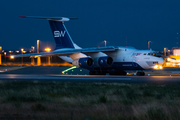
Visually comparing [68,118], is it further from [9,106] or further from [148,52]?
[148,52]

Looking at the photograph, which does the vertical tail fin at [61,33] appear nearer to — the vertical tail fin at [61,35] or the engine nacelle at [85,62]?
the vertical tail fin at [61,35]

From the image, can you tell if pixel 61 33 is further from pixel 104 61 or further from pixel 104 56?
pixel 104 61

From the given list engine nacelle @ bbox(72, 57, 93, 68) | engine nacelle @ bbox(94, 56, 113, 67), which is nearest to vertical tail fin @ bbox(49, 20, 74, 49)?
engine nacelle @ bbox(72, 57, 93, 68)

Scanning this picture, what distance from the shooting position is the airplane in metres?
27.4

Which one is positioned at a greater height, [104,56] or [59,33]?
[59,33]

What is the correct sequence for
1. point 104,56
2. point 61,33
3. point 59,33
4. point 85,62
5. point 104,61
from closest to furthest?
point 104,61, point 85,62, point 104,56, point 61,33, point 59,33

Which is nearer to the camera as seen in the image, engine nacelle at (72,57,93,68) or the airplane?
the airplane

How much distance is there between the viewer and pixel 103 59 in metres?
28.4

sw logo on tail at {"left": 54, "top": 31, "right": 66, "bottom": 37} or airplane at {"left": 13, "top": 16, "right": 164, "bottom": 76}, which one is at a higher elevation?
sw logo on tail at {"left": 54, "top": 31, "right": 66, "bottom": 37}

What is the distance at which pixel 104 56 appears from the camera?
29156mm

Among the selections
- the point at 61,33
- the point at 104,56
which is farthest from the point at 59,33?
the point at 104,56

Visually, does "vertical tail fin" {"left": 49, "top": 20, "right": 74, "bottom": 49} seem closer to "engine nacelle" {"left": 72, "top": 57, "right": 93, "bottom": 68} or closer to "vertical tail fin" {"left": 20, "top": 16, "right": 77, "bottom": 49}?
"vertical tail fin" {"left": 20, "top": 16, "right": 77, "bottom": 49}

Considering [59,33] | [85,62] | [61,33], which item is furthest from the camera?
[59,33]

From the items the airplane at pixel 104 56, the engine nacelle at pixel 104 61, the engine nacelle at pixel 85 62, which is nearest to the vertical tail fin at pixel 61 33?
the airplane at pixel 104 56
